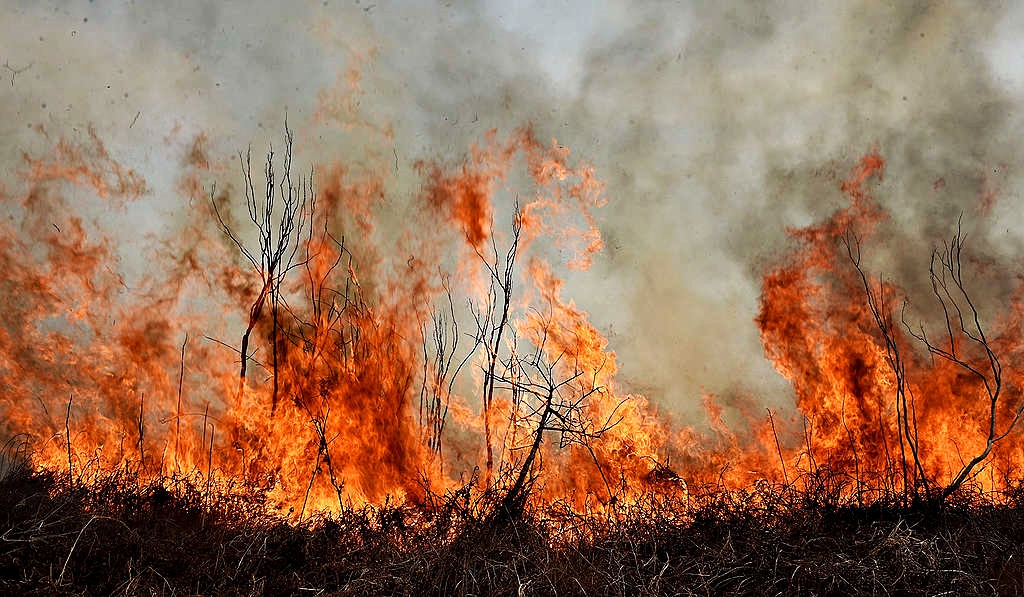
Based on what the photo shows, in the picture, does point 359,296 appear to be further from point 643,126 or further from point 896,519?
point 896,519

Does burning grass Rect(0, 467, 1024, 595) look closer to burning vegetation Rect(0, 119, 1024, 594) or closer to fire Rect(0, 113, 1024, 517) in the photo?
burning vegetation Rect(0, 119, 1024, 594)

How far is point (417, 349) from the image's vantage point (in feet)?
30.7

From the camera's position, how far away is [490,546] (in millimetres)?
6785

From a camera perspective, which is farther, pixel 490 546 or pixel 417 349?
pixel 417 349

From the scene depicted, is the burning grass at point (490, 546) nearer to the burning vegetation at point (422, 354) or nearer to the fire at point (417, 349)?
the burning vegetation at point (422, 354)

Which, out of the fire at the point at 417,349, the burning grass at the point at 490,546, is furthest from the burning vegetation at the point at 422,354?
the burning grass at the point at 490,546

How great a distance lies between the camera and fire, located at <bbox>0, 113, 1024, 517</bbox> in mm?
8852

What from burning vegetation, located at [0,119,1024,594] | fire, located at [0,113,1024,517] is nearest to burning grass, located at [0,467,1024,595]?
burning vegetation, located at [0,119,1024,594]

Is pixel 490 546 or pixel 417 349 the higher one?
pixel 417 349

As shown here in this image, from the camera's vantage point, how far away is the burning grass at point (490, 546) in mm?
5453

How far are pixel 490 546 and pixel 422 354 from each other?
310cm

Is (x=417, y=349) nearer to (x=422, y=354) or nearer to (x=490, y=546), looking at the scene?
(x=422, y=354)

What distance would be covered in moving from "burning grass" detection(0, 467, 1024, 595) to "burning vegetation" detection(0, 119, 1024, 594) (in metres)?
0.33

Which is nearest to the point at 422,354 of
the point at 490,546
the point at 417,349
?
the point at 417,349
